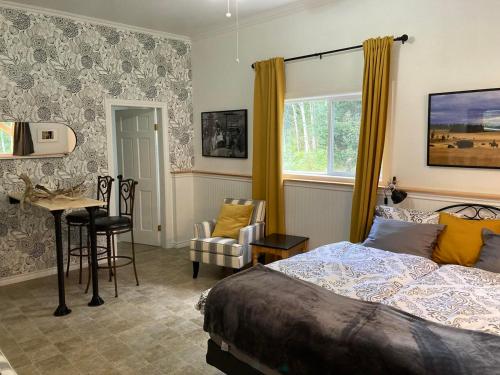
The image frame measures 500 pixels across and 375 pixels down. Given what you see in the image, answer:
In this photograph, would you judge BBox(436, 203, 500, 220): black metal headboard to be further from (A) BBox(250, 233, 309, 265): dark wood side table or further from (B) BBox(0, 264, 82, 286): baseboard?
(B) BBox(0, 264, 82, 286): baseboard

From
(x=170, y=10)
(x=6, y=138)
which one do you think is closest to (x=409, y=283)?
(x=170, y=10)

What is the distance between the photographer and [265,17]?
4539 millimetres

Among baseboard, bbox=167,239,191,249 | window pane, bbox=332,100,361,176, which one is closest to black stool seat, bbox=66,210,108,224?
baseboard, bbox=167,239,191,249

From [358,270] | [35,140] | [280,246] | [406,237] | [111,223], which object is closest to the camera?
[358,270]

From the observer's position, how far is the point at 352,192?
13.1 ft

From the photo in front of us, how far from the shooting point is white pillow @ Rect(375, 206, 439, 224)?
3.26 meters

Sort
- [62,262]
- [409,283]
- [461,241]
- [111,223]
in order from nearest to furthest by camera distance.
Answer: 1. [409,283]
2. [461,241]
3. [62,262]
4. [111,223]

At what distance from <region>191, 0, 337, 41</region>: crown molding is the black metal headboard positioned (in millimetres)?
2316

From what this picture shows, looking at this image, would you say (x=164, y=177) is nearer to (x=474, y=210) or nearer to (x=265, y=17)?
(x=265, y=17)

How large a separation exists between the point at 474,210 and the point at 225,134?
3.08 metres

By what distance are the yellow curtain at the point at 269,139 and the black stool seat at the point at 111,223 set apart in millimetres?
1530

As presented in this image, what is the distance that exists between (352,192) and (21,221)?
350cm

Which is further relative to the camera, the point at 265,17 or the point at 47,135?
the point at 265,17

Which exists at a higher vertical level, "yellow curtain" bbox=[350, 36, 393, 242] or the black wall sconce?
"yellow curtain" bbox=[350, 36, 393, 242]
